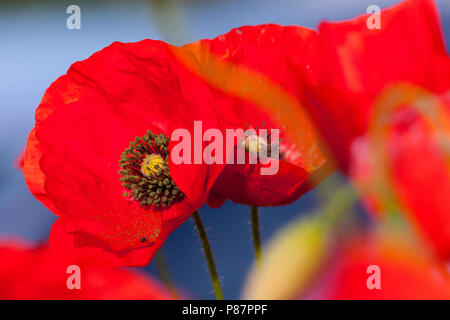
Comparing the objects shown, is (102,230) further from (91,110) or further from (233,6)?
(233,6)

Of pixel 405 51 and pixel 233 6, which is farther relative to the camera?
pixel 233 6

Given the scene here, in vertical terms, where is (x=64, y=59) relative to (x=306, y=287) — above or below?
above

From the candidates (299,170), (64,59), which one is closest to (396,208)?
(299,170)

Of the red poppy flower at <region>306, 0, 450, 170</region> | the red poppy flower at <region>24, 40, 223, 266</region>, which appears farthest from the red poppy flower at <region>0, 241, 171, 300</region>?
the red poppy flower at <region>306, 0, 450, 170</region>

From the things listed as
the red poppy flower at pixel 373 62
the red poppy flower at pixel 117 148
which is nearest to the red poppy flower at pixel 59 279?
the red poppy flower at pixel 117 148

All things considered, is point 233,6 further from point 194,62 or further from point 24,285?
point 24,285

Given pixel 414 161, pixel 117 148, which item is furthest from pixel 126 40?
pixel 414 161

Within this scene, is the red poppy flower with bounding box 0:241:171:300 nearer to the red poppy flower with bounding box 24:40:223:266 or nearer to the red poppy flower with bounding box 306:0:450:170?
the red poppy flower with bounding box 24:40:223:266
